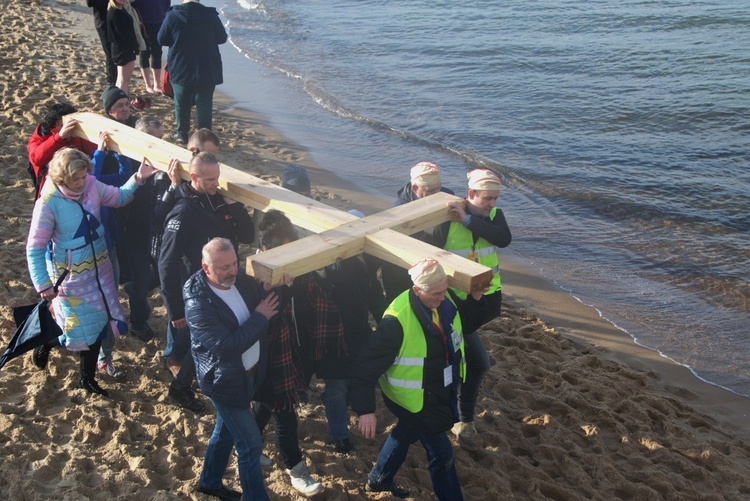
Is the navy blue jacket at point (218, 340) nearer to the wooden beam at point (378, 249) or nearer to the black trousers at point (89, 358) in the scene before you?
the wooden beam at point (378, 249)

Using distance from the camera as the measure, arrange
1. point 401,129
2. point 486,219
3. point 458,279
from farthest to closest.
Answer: point 401,129 < point 486,219 < point 458,279

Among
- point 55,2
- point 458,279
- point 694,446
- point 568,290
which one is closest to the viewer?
point 458,279

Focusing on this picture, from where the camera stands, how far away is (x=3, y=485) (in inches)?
183

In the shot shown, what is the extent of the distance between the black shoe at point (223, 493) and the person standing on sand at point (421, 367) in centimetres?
92

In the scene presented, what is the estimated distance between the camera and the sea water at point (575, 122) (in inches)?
366

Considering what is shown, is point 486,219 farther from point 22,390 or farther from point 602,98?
point 602,98

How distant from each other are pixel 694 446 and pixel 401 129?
959 centimetres

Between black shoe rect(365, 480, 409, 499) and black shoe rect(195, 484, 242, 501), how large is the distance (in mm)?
815

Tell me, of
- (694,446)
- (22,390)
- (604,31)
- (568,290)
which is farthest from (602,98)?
(22,390)

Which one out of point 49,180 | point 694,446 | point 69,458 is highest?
point 49,180

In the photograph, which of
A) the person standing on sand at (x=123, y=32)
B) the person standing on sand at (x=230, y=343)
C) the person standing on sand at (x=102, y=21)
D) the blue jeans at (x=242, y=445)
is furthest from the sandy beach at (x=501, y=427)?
the person standing on sand at (x=102, y=21)

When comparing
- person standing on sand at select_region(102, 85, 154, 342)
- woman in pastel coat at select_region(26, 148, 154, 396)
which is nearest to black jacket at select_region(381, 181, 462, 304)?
woman in pastel coat at select_region(26, 148, 154, 396)

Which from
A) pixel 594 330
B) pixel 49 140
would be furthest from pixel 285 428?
pixel 594 330

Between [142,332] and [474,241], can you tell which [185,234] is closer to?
[142,332]
